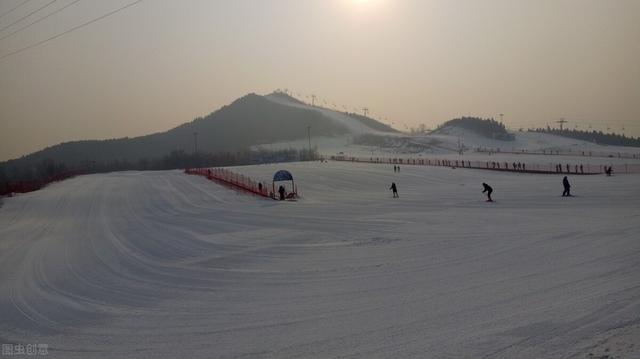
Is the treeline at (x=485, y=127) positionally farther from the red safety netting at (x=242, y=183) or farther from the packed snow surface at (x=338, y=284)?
the packed snow surface at (x=338, y=284)

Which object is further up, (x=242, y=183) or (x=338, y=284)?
(x=242, y=183)

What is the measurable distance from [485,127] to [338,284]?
173048 millimetres

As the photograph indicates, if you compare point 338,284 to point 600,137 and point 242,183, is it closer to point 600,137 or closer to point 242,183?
point 242,183

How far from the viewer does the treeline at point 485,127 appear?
549 ft

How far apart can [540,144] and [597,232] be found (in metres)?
143

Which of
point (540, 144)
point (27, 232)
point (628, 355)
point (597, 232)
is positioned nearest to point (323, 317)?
point (628, 355)

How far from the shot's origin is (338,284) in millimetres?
13680

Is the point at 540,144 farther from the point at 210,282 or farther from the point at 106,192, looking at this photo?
the point at 210,282

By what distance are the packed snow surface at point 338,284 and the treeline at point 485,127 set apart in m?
141

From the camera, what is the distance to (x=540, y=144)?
15275 centimetres

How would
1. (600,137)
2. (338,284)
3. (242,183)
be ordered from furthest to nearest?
(600,137)
(242,183)
(338,284)

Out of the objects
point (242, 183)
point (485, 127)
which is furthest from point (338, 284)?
point (485, 127)

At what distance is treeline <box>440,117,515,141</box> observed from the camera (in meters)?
167

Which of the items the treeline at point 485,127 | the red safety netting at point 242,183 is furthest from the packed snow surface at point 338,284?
the treeline at point 485,127
